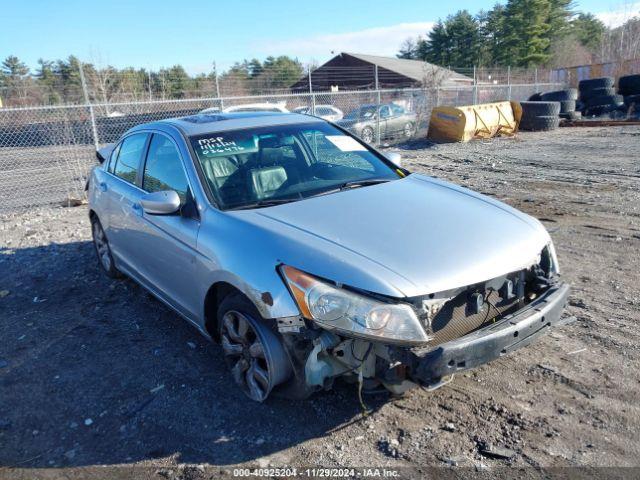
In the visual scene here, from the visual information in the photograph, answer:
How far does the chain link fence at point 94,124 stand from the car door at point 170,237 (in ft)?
18.3

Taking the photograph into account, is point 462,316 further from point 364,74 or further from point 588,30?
point 588,30

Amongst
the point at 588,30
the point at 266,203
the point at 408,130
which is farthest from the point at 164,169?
the point at 588,30

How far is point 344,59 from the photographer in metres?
45.7

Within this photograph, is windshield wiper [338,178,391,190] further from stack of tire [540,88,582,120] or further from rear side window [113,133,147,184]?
stack of tire [540,88,582,120]

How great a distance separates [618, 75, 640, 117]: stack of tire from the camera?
21.6 m

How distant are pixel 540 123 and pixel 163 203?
17848 mm

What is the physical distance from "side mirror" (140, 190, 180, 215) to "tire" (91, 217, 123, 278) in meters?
2.05

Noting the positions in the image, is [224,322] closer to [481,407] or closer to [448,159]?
[481,407]

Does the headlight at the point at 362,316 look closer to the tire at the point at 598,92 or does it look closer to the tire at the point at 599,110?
the tire at the point at 599,110

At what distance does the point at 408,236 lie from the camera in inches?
115

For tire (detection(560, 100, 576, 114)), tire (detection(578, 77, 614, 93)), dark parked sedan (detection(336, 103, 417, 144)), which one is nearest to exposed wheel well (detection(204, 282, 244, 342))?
dark parked sedan (detection(336, 103, 417, 144))

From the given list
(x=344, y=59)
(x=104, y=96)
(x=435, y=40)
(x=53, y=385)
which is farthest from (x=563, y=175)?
(x=435, y=40)

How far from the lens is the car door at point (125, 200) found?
14.5 ft

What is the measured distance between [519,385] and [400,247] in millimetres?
1264
